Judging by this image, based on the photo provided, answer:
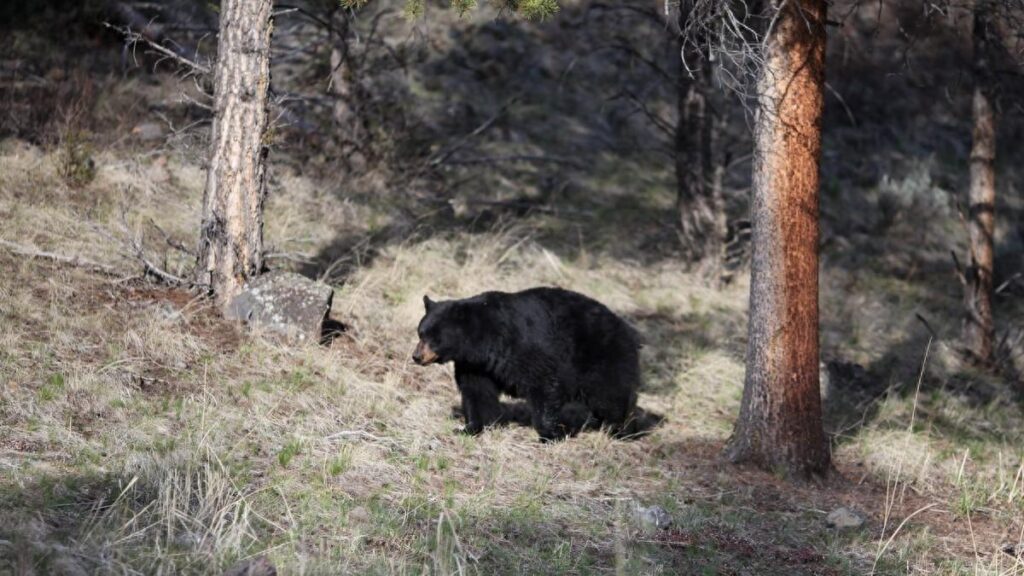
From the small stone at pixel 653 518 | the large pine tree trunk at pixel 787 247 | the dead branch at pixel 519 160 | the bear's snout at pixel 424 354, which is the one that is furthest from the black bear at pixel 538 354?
the dead branch at pixel 519 160

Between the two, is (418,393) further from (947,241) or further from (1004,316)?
(947,241)

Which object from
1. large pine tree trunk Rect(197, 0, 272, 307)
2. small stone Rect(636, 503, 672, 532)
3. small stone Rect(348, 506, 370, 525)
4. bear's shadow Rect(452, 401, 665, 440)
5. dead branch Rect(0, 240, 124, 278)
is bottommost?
small stone Rect(348, 506, 370, 525)

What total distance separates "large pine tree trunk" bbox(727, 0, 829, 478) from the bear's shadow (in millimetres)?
1027

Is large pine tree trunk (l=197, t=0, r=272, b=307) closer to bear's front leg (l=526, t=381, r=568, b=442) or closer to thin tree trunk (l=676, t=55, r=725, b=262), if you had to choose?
bear's front leg (l=526, t=381, r=568, b=442)

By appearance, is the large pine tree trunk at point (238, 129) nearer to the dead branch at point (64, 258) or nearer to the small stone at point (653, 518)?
the dead branch at point (64, 258)

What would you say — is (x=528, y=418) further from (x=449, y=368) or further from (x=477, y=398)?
(x=449, y=368)

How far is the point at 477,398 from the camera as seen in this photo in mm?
→ 8266

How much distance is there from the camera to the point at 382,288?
10734 millimetres

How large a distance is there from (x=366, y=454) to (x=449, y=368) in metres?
2.56

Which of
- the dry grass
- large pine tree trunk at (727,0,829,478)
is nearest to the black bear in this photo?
the dry grass

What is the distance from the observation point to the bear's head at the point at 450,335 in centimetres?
816

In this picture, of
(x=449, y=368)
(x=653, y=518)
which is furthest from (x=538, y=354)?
(x=653, y=518)

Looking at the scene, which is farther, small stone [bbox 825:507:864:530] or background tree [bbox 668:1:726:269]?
background tree [bbox 668:1:726:269]

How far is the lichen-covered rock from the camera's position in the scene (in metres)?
8.88
